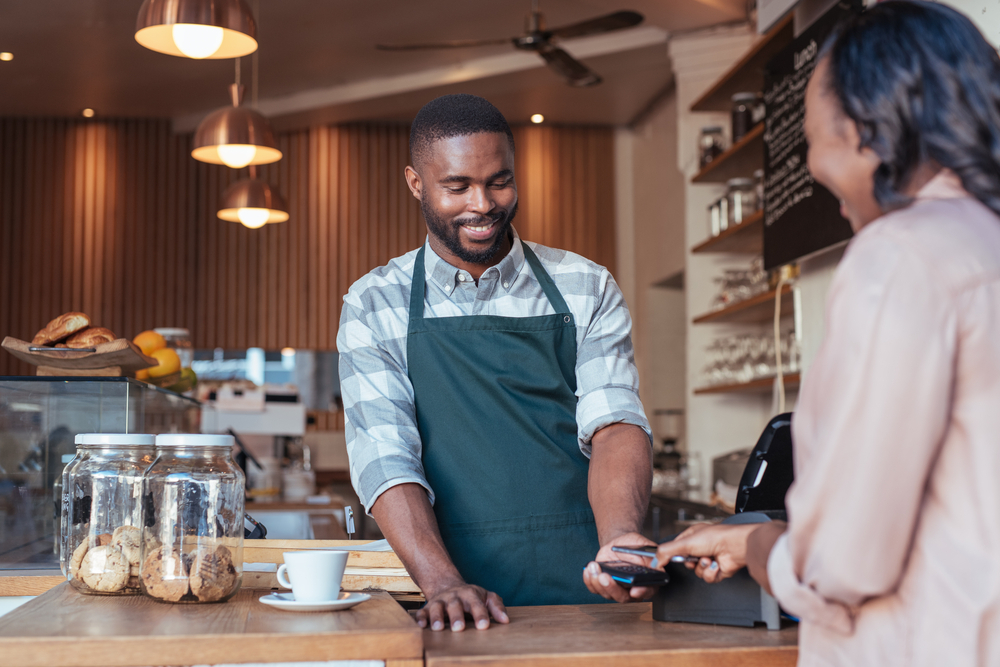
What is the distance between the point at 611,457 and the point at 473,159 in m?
0.49

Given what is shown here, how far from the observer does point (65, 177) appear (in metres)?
6.91

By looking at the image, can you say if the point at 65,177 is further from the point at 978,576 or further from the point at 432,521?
the point at 978,576

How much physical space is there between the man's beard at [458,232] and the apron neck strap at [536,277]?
0.20 ft

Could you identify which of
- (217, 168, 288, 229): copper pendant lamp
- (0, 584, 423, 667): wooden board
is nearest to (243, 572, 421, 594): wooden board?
(0, 584, 423, 667): wooden board

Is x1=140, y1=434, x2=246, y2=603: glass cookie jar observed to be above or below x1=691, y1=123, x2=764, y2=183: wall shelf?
below

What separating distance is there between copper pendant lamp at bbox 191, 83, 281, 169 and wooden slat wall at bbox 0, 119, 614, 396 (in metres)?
3.20

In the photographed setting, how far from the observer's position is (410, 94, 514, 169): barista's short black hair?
1476 mm

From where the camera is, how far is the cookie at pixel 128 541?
3.91 feet

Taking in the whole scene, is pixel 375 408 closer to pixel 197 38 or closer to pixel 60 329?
pixel 60 329

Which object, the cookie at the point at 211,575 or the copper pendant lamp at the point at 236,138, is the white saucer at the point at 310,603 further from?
the copper pendant lamp at the point at 236,138

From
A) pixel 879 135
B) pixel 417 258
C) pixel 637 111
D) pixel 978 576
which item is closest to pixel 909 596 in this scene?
pixel 978 576

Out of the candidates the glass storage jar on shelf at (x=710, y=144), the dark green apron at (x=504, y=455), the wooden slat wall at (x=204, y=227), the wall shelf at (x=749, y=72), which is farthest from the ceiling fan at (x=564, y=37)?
the dark green apron at (x=504, y=455)

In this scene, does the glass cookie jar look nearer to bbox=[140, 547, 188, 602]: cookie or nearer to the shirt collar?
bbox=[140, 547, 188, 602]: cookie

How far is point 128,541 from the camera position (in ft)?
3.95
